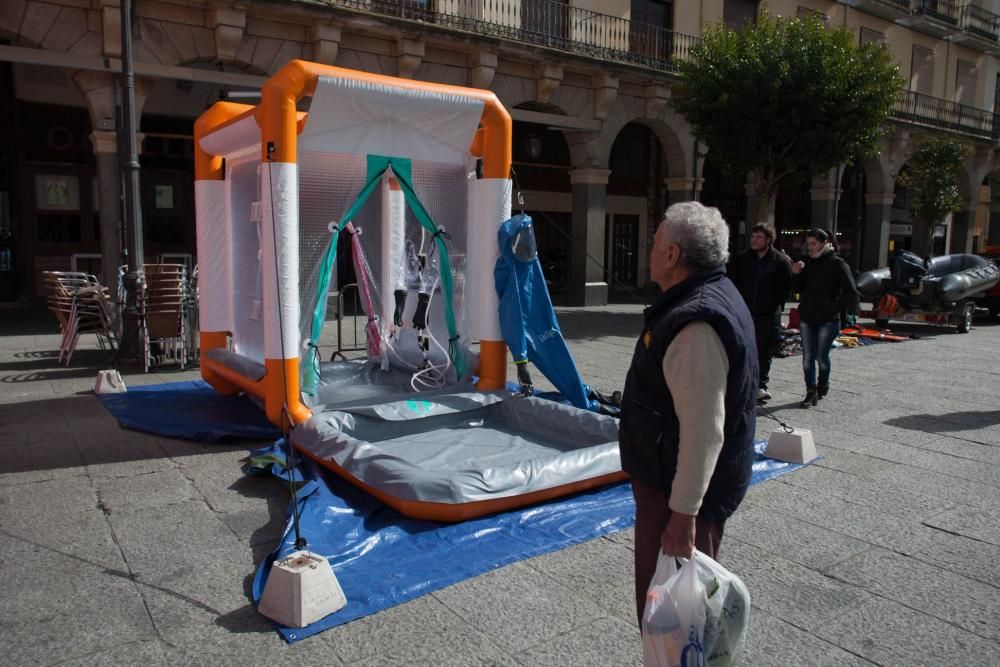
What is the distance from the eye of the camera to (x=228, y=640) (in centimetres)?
289

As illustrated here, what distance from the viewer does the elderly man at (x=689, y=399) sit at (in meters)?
2.12

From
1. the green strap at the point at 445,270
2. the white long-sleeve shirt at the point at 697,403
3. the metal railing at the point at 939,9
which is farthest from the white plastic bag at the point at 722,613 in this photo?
the metal railing at the point at 939,9

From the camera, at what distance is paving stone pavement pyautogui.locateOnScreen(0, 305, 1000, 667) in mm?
2867

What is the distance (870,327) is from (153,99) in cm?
1416

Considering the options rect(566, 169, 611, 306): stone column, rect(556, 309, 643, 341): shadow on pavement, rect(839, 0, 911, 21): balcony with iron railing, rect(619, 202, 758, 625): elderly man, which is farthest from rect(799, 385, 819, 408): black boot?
rect(839, 0, 911, 21): balcony with iron railing

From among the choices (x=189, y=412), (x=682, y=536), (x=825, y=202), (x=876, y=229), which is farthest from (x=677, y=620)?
(x=876, y=229)

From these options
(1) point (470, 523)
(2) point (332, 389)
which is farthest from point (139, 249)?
(1) point (470, 523)

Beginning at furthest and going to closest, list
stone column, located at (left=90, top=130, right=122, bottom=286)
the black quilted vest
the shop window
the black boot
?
the shop window → stone column, located at (left=90, top=130, right=122, bottom=286) → the black boot → the black quilted vest

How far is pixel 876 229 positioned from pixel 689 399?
21.9 meters

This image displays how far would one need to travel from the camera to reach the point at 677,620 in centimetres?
209

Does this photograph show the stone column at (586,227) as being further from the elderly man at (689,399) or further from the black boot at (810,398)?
the elderly man at (689,399)

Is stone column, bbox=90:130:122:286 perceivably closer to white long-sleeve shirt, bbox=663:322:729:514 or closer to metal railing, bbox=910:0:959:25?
white long-sleeve shirt, bbox=663:322:729:514

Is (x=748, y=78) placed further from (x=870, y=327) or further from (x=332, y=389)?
(x=332, y=389)

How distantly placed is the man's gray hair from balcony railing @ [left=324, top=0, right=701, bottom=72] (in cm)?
1147
